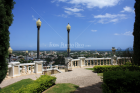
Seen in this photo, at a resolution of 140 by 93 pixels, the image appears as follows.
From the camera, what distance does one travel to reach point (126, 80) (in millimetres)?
3666

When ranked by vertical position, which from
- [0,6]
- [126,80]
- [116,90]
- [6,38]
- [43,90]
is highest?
[0,6]

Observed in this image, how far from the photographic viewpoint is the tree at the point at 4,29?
4.60m

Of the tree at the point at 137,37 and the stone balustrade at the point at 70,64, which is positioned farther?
the tree at the point at 137,37

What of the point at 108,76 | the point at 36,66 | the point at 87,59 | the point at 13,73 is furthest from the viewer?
the point at 87,59

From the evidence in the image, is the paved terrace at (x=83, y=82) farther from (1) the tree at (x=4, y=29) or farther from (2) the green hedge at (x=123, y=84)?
(1) the tree at (x=4, y=29)

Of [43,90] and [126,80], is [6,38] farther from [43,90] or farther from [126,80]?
[126,80]

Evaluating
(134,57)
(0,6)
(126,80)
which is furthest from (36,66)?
(134,57)

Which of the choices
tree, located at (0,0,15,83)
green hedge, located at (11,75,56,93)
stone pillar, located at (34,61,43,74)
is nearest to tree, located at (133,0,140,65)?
green hedge, located at (11,75,56,93)

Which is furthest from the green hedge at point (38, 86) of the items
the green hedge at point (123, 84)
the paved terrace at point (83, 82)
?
the green hedge at point (123, 84)

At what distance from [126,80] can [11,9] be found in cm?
624

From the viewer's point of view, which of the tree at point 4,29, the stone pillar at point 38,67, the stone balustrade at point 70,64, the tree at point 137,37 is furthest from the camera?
the tree at point 137,37

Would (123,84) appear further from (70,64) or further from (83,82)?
(70,64)

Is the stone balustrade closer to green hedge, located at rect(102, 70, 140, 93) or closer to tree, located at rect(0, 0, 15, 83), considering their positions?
tree, located at rect(0, 0, 15, 83)

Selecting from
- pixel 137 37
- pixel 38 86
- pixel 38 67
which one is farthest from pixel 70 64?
pixel 137 37
